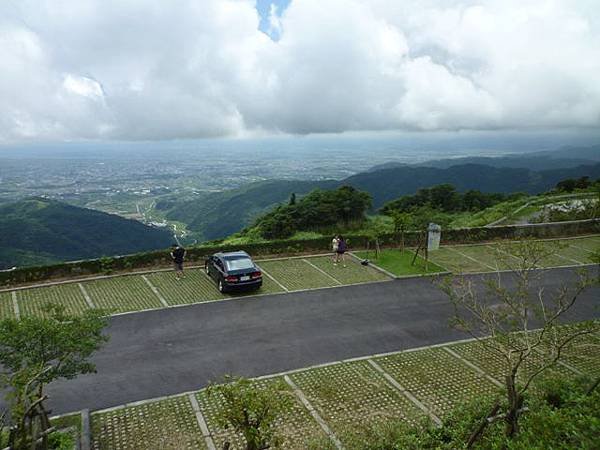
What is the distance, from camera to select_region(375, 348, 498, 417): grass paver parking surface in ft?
30.0

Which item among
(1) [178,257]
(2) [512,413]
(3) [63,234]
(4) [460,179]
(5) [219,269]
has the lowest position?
(3) [63,234]

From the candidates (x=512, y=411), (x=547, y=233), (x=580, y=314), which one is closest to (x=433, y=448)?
(x=512, y=411)

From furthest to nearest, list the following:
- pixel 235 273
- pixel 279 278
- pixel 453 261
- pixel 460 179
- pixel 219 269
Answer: pixel 460 179 < pixel 453 261 < pixel 279 278 < pixel 219 269 < pixel 235 273

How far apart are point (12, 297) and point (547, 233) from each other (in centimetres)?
2607

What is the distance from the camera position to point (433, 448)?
21.3 ft

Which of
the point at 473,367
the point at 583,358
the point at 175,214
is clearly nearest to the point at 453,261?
the point at 583,358

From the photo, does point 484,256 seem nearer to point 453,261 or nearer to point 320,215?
point 453,261

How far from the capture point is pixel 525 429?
19.7 ft

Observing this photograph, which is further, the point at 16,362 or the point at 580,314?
the point at 580,314

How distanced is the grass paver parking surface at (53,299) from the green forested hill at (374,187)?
264 feet

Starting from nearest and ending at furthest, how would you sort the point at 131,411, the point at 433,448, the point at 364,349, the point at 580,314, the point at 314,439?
the point at 433,448 → the point at 314,439 → the point at 131,411 → the point at 364,349 → the point at 580,314

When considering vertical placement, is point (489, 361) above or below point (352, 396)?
below

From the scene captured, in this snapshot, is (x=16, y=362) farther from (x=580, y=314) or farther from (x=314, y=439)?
(x=580, y=314)

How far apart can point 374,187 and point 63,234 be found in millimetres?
80714
